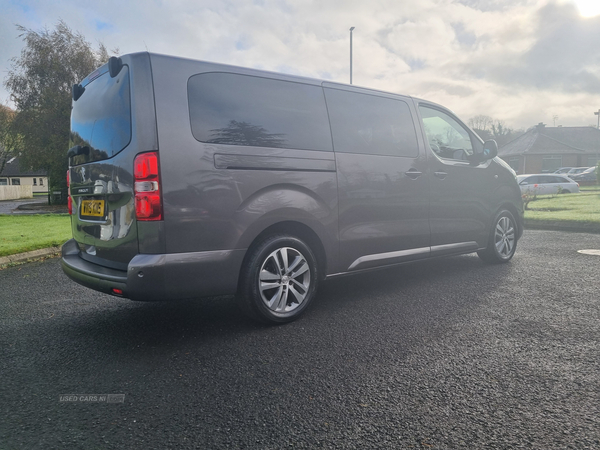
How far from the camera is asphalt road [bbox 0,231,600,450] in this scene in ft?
7.26

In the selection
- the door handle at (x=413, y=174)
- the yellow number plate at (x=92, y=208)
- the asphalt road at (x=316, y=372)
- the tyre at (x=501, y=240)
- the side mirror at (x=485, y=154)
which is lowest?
the asphalt road at (x=316, y=372)

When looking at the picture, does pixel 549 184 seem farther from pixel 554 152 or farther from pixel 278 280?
pixel 554 152

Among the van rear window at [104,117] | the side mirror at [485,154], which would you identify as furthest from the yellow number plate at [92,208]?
the side mirror at [485,154]

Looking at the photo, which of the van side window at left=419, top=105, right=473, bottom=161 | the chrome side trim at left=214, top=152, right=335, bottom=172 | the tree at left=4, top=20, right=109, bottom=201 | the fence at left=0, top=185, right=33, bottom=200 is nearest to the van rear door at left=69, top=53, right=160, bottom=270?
the chrome side trim at left=214, top=152, right=335, bottom=172

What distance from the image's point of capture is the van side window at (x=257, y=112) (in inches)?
137

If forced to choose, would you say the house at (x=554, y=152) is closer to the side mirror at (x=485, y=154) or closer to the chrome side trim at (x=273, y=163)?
the side mirror at (x=485, y=154)

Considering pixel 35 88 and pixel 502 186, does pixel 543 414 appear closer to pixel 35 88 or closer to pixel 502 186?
pixel 502 186

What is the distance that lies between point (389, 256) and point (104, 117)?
2928mm

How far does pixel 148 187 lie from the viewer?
322 cm

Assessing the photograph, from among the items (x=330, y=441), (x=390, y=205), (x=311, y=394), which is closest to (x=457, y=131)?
(x=390, y=205)

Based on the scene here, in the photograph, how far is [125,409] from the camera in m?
2.48

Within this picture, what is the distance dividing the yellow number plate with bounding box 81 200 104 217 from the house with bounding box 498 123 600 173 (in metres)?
54.3

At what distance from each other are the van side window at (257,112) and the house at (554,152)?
174 feet

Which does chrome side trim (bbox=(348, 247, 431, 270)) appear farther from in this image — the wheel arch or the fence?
the fence
